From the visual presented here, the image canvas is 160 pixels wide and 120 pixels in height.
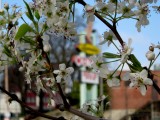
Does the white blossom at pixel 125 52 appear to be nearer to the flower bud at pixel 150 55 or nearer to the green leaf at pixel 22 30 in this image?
the flower bud at pixel 150 55

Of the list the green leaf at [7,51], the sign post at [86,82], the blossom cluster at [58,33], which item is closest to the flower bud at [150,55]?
the blossom cluster at [58,33]

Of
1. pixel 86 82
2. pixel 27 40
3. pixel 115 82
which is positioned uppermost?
pixel 27 40

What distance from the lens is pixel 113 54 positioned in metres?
1.39

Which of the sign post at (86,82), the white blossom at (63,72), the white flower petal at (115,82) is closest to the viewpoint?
the white flower petal at (115,82)

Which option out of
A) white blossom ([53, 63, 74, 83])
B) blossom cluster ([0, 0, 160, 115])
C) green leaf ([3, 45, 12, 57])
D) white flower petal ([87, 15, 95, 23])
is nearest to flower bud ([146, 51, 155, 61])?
blossom cluster ([0, 0, 160, 115])

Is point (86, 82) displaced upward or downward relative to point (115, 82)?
downward

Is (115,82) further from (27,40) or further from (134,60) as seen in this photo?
(27,40)

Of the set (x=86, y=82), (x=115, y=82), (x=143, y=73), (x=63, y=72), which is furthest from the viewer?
(x=86, y=82)

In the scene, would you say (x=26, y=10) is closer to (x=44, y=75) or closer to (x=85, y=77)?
(x=44, y=75)

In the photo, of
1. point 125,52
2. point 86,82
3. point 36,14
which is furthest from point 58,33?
point 86,82

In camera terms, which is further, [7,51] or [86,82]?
[86,82]

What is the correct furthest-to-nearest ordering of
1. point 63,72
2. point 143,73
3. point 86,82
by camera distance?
point 86,82
point 63,72
point 143,73

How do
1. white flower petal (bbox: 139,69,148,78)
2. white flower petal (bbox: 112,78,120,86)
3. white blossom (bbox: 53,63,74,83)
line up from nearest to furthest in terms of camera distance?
white flower petal (bbox: 139,69,148,78), white flower petal (bbox: 112,78,120,86), white blossom (bbox: 53,63,74,83)

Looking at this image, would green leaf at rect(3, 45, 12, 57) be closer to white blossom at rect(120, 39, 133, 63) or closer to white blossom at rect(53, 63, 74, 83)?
white blossom at rect(53, 63, 74, 83)
